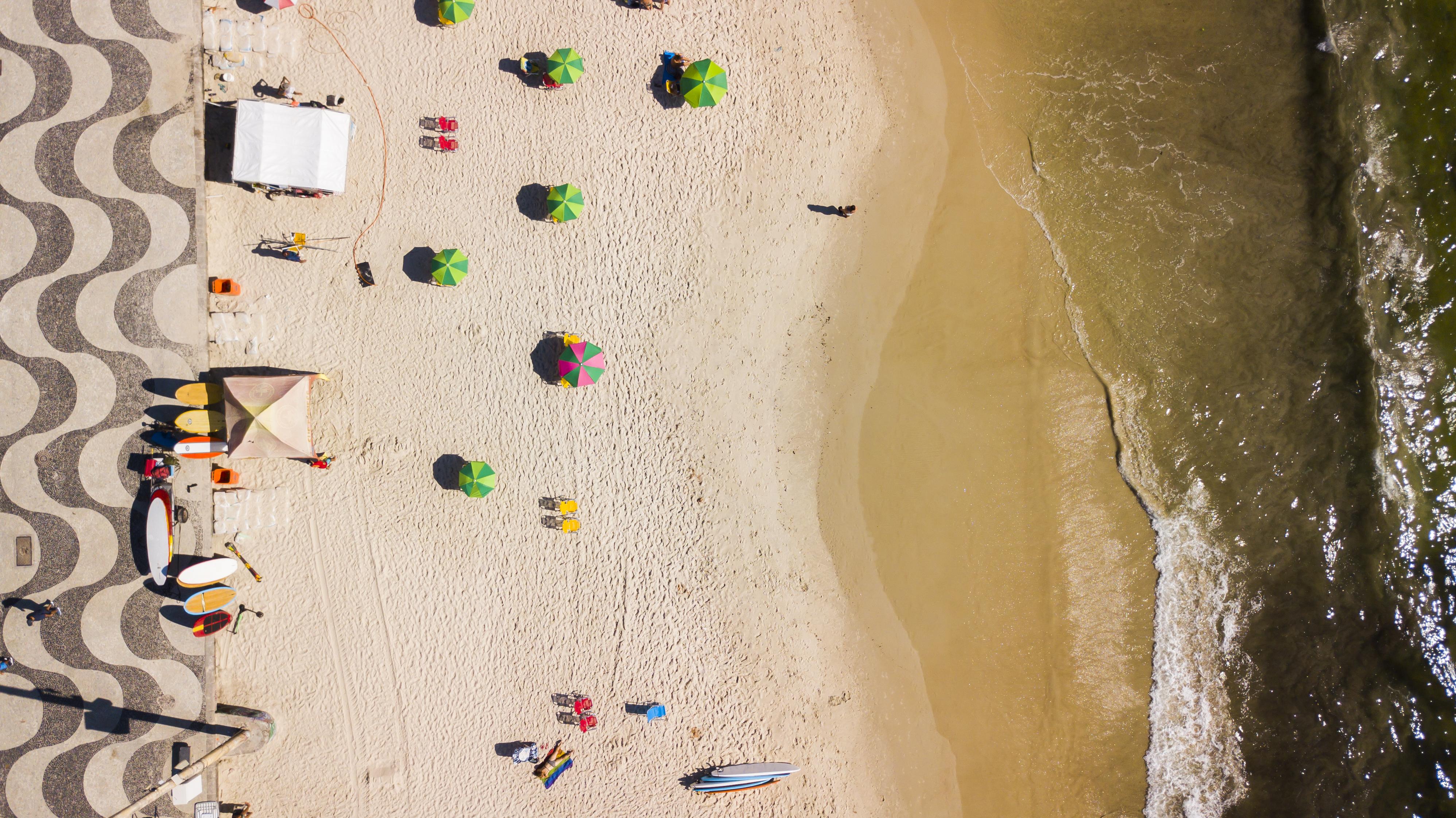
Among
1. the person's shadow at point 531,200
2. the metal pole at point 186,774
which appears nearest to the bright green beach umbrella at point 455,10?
the person's shadow at point 531,200

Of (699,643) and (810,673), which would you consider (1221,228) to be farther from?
(699,643)

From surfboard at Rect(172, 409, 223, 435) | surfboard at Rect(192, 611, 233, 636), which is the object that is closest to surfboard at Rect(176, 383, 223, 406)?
surfboard at Rect(172, 409, 223, 435)

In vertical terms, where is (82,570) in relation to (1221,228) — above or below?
below

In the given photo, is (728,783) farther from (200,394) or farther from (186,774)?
(200,394)

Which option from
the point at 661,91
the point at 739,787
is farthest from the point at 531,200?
the point at 739,787

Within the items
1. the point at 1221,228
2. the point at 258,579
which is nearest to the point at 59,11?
the point at 258,579

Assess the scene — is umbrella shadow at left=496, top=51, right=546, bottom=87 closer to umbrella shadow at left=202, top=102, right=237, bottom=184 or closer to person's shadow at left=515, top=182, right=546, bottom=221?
person's shadow at left=515, top=182, right=546, bottom=221
